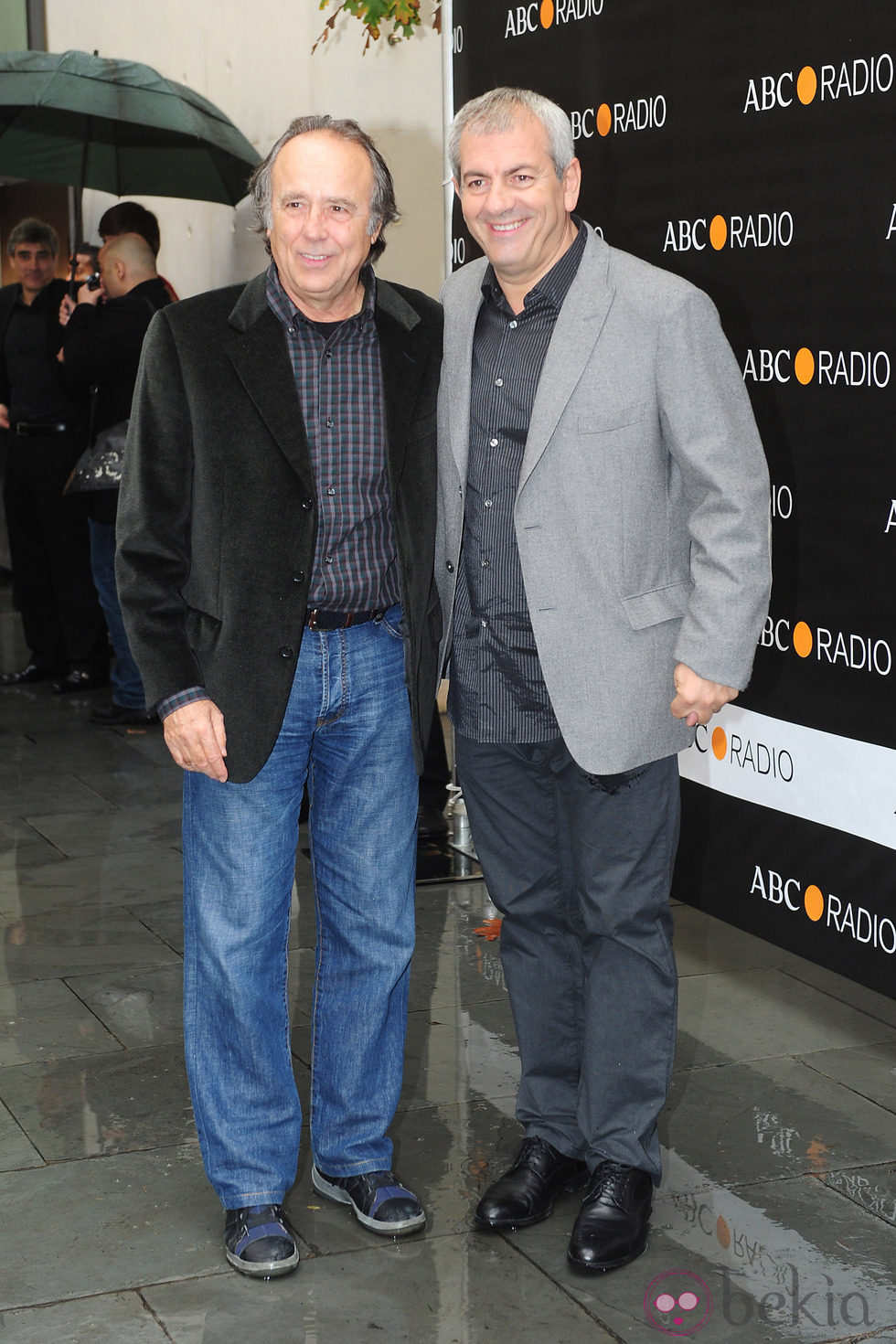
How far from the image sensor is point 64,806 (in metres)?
6.48

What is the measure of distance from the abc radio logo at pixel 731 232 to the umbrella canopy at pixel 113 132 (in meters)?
4.02

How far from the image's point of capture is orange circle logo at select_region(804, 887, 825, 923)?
13.4 ft

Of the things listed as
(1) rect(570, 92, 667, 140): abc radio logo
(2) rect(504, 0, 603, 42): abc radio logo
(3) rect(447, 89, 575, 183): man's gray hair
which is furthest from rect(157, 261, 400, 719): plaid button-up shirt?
(2) rect(504, 0, 603, 42): abc radio logo

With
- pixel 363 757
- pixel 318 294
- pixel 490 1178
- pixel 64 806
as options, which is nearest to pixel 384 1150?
pixel 490 1178

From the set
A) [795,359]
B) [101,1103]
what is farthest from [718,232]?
[101,1103]

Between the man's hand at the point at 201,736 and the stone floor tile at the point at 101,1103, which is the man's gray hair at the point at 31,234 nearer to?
the stone floor tile at the point at 101,1103

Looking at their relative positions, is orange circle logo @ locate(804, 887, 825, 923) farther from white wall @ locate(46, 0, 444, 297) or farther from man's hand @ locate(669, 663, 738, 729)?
white wall @ locate(46, 0, 444, 297)

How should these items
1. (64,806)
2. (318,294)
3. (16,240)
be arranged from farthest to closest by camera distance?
(16,240), (64,806), (318,294)

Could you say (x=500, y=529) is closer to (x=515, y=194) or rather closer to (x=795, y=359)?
(x=515, y=194)

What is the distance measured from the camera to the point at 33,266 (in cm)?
839

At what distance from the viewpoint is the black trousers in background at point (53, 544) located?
848 centimetres

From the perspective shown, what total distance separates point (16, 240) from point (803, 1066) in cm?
615

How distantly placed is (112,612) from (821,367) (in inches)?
177

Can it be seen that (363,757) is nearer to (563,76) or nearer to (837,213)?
(837,213)
